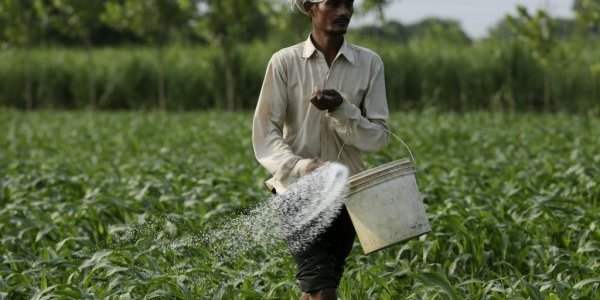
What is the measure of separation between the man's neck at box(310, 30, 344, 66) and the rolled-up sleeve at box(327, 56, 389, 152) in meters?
0.17

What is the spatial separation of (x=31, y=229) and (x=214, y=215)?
122 cm

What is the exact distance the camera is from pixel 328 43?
396 centimetres

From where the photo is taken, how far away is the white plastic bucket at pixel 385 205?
3.67 meters

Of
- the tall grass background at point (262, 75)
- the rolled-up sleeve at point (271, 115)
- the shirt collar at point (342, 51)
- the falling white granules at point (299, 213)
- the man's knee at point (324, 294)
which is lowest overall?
the tall grass background at point (262, 75)

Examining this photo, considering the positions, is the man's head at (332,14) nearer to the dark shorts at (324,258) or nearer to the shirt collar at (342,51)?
the shirt collar at (342,51)

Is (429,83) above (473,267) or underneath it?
underneath

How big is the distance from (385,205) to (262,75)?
68.3ft

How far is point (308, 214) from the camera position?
3.73 meters

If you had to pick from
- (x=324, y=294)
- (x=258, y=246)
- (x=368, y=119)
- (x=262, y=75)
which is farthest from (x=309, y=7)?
(x=262, y=75)

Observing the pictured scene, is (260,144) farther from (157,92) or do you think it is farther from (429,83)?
(157,92)

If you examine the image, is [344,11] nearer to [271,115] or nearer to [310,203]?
[271,115]

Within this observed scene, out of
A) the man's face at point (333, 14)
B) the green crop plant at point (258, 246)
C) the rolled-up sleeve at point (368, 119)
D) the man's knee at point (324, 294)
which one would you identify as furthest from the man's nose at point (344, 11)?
the green crop plant at point (258, 246)

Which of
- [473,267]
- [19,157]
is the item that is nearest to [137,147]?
[19,157]

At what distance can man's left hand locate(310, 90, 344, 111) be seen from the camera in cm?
364
